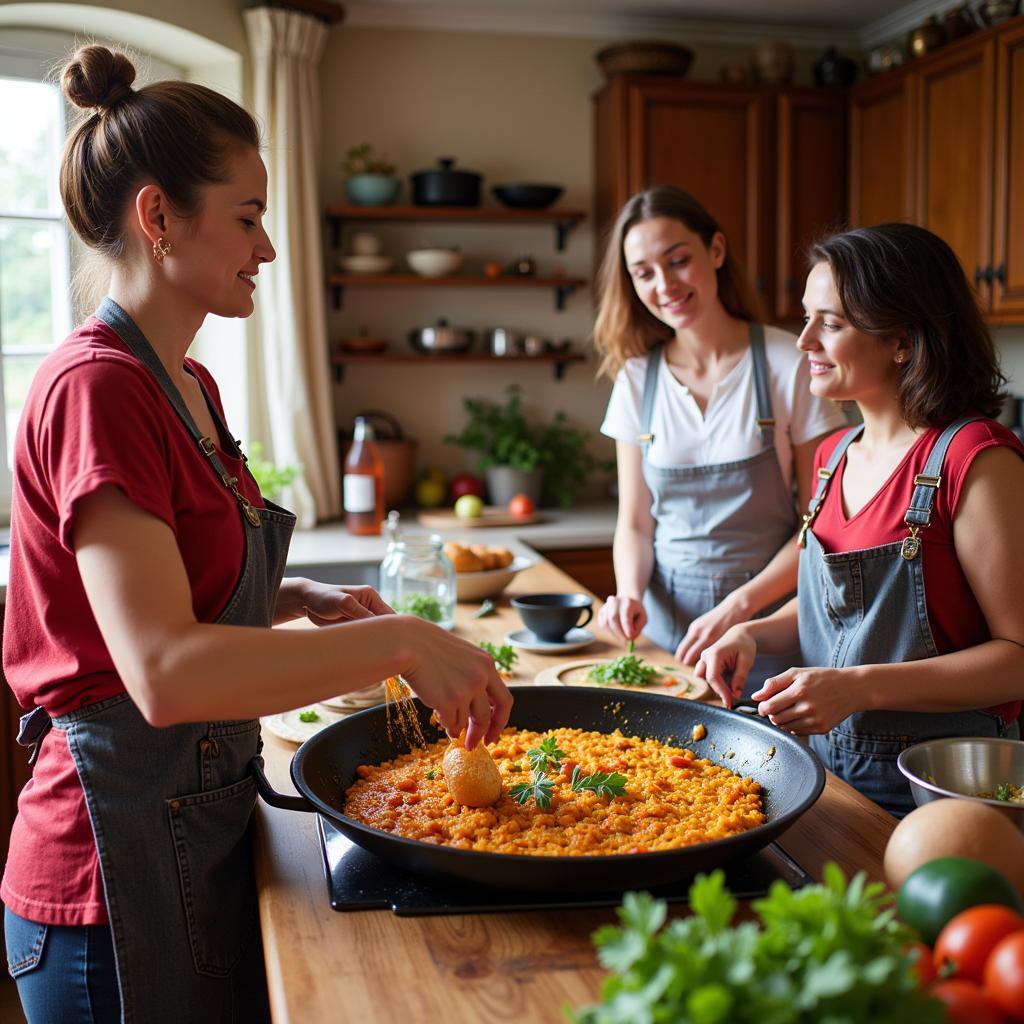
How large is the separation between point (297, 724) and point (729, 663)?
2.26ft

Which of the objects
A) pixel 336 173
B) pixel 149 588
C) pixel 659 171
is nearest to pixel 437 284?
pixel 336 173

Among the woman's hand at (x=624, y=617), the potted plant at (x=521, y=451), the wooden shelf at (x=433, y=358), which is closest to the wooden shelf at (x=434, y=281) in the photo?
the wooden shelf at (x=433, y=358)

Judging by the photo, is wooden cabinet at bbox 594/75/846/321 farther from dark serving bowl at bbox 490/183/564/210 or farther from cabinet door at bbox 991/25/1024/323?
cabinet door at bbox 991/25/1024/323

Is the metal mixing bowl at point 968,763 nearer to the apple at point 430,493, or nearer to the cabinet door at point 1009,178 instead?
the cabinet door at point 1009,178

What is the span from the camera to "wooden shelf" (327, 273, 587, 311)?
164 inches

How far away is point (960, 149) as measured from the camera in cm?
384

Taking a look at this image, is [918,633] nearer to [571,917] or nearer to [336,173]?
[571,917]

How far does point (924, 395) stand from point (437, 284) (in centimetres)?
280

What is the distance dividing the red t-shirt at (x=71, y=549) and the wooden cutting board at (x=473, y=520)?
277 cm

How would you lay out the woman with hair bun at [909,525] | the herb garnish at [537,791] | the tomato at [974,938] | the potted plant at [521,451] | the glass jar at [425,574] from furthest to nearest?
the potted plant at [521,451] < the glass jar at [425,574] < the woman with hair bun at [909,525] < the herb garnish at [537,791] < the tomato at [974,938]

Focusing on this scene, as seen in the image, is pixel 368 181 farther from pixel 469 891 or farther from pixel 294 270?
pixel 469 891

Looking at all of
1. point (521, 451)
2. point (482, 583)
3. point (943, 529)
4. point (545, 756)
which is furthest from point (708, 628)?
point (521, 451)

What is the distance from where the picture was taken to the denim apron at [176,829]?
118 centimetres

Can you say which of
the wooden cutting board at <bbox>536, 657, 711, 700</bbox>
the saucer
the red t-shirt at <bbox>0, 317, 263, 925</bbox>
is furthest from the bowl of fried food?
the red t-shirt at <bbox>0, 317, 263, 925</bbox>
